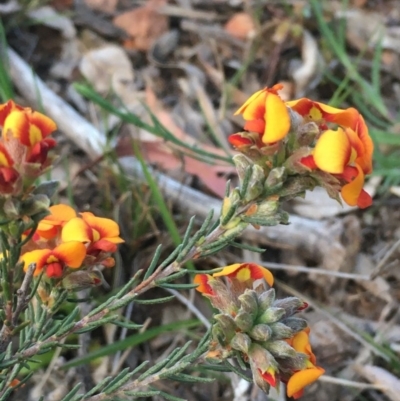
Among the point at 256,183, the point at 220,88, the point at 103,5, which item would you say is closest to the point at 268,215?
the point at 256,183

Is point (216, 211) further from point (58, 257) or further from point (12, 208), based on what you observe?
point (12, 208)

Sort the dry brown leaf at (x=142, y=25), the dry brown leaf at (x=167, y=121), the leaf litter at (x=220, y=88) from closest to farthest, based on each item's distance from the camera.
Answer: the leaf litter at (x=220, y=88) → the dry brown leaf at (x=167, y=121) → the dry brown leaf at (x=142, y=25)

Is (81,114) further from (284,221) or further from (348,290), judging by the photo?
(284,221)

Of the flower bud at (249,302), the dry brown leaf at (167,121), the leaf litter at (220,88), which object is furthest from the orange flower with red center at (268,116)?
the dry brown leaf at (167,121)

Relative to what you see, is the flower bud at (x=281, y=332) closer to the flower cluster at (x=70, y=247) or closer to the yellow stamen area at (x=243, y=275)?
the yellow stamen area at (x=243, y=275)

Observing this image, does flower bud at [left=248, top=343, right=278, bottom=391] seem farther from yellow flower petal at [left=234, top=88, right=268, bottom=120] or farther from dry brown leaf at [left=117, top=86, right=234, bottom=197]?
dry brown leaf at [left=117, top=86, right=234, bottom=197]

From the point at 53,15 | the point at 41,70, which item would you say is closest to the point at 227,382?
the point at 41,70

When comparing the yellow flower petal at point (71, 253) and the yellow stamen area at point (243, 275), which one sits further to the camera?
the yellow stamen area at point (243, 275)
